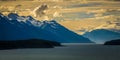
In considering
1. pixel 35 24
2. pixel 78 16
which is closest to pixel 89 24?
pixel 78 16

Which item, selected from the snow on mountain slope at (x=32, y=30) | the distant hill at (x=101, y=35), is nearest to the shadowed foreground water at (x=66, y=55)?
the distant hill at (x=101, y=35)

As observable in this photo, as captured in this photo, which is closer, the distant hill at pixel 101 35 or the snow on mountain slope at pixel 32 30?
the distant hill at pixel 101 35

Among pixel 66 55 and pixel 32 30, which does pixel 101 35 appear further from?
pixel 66 55

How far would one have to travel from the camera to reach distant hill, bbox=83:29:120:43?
12.4 metres

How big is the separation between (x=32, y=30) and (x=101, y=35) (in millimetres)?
1937

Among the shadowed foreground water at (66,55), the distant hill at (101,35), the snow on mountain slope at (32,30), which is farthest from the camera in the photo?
the shadowed foreground water at (66,55)

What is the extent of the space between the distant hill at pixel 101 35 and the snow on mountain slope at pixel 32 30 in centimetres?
23

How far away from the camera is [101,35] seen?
1267 centimetres

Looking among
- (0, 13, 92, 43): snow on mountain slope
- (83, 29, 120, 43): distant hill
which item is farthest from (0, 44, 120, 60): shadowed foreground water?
(0, 13, 92, 43): snow on mountain slope

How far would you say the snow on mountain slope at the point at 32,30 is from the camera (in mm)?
12711

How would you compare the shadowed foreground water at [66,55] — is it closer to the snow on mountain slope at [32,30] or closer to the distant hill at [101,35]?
the distant hill at [101,35]

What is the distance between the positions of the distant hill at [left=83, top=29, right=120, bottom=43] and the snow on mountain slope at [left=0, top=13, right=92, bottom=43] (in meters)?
0.23

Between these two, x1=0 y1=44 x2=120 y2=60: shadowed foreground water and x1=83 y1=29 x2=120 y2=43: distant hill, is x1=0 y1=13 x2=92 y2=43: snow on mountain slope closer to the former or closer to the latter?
x1=83 y1=29 x2=120 y2=43: distant hill

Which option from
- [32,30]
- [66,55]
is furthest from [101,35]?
[66,55]
